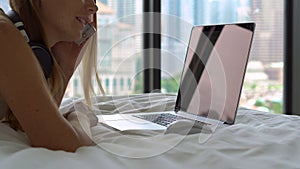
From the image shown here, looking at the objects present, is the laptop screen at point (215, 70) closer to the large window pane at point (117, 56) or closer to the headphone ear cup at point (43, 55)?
the large window pane at point (117, 56)

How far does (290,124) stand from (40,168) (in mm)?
658

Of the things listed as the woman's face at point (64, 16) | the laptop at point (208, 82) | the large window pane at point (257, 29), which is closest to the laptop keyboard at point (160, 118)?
the laptop at point (208, 82)

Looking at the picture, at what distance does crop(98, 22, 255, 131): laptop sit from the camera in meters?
1.06

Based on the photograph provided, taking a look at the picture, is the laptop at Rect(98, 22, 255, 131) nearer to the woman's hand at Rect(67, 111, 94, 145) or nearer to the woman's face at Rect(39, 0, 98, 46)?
the woman's hand at Rect(67, 111, 94, 145)

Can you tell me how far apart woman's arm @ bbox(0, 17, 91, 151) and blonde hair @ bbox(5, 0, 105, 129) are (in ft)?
0.47

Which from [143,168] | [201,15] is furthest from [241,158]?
[201,15]

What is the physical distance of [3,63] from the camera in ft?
2.27

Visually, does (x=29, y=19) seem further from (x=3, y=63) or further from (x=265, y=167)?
(x=265, y=167)

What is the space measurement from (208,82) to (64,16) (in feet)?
1.59

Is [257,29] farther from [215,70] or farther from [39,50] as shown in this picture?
[39,50]

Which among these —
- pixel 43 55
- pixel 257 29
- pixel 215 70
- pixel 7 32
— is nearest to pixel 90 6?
pixel 43 55

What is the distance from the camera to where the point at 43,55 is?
87 cm

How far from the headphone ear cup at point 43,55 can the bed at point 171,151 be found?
0.17 meters

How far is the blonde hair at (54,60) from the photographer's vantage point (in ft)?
3.03
